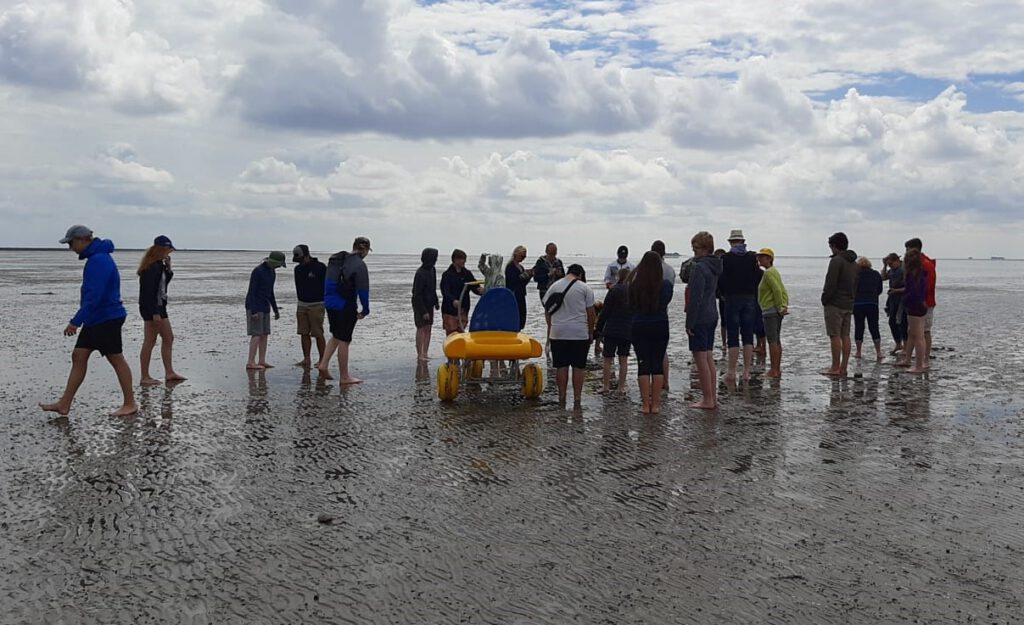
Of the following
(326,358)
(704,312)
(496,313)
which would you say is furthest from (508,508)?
(326,358)

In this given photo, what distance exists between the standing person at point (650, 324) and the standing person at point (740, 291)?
2.43 meters

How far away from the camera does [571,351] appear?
1005 cm

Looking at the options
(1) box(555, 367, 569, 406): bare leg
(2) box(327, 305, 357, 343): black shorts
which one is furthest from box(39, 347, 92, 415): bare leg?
(1) box(555, 367, 569, 406): bare leg

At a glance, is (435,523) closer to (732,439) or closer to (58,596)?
(58,596)

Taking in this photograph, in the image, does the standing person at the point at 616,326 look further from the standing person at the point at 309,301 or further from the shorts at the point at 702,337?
the standing person at the point at 309,301

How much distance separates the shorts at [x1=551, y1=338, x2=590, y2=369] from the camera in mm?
10016

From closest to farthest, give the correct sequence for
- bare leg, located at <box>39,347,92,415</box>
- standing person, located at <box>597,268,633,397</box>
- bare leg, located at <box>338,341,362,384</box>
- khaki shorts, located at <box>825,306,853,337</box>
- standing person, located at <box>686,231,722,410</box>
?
bare leg, located at <box>39,347,92,415</box> → standing person, located at <box>686,231,722,410</box> → standing person, located at <box>597,268,633,397</box> → bare leg, located at <box>338,341,362,384</box> → khaki shorts, located at <box>825,306,853,337</box>

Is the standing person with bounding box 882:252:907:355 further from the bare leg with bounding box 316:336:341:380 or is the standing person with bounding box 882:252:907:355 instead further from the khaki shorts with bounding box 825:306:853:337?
the bare leg with bounding box 316:336:341:380

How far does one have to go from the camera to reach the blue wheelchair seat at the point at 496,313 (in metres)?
10.6

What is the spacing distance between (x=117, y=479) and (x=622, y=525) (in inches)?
149

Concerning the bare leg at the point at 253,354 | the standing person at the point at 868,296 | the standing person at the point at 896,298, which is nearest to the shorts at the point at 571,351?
the bare leg at the point at 253,354

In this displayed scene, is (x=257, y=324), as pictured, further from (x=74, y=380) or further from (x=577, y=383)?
(x=577, y=383)

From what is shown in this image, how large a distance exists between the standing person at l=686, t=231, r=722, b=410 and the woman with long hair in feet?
13.5

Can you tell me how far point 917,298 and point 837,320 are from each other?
1220 mm
